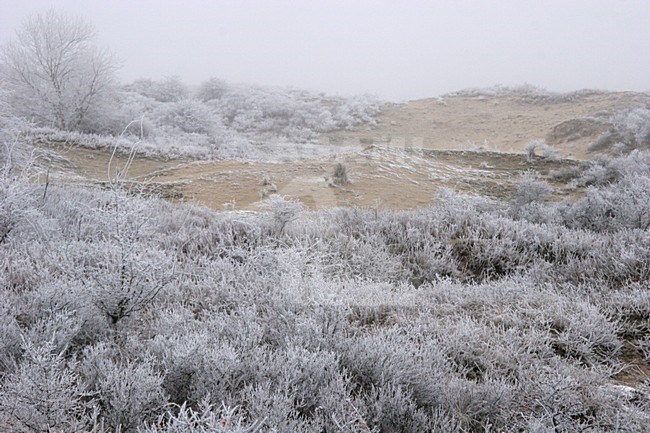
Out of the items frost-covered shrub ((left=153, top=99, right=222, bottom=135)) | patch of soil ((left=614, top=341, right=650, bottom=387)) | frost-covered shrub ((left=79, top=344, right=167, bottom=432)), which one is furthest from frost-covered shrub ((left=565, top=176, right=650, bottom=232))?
→ frost-covered shrub ((left=153, top=99, right=222, bottom=135))

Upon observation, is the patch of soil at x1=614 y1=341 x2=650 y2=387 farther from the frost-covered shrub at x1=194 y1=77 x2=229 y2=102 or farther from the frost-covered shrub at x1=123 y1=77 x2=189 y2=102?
the frost-covered shrub at x1=194 y1=77 x2=229 y2=102

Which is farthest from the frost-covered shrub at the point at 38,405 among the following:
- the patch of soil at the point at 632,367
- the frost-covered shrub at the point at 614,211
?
the frost-covered shrub at the point at 614,211

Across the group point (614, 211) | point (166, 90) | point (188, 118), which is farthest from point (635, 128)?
point (166, 90)

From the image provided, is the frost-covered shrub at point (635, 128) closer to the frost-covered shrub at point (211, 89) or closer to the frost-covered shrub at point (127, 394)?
the frost-covered shrub at point (127, 394)

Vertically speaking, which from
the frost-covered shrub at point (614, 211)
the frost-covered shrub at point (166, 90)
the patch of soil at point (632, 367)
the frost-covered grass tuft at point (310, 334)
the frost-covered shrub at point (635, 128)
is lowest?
the patch of soil at point (632, 367)

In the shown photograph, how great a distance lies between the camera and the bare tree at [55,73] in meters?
16.2

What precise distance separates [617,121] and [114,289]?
72.4 ft

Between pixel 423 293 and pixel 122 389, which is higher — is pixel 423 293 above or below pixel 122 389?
below

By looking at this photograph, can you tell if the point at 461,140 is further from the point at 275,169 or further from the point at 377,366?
the point at 377,366

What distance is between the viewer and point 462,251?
5188 millimetres

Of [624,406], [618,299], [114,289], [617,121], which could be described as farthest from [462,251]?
[617,121]

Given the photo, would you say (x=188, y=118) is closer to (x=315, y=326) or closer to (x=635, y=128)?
(x=315, y=326)

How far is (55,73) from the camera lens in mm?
16500

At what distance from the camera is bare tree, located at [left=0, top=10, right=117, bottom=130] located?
1617 cm
